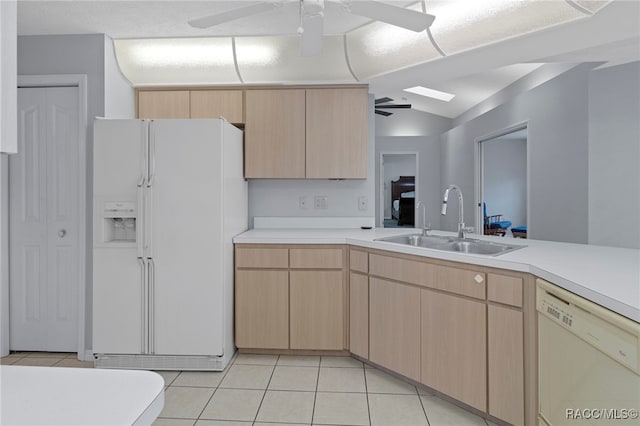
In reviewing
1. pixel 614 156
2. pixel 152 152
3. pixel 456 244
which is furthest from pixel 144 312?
pixel 614 156

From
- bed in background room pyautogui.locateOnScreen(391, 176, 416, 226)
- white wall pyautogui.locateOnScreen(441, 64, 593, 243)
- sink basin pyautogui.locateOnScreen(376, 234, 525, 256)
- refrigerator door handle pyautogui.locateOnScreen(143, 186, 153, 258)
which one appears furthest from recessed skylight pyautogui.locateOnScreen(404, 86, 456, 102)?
refrigerator door handle pyautogui.locateOnScreen(143, 186, 153, 258)

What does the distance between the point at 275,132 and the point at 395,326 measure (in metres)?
1.87

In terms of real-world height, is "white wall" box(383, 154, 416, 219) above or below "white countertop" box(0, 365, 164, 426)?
above

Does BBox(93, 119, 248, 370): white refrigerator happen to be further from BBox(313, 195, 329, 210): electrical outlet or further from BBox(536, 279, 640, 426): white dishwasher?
BBox(536, 279, 640, 426): white dishwasher

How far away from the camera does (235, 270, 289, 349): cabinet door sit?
9.16ft

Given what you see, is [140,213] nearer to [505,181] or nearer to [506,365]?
[506,365]

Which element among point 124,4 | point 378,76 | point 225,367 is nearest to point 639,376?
point 225,367

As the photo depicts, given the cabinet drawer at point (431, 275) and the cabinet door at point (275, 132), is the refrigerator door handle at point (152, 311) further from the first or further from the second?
the cabinet drawer at point (431, 275)

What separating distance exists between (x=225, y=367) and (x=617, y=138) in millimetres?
3297

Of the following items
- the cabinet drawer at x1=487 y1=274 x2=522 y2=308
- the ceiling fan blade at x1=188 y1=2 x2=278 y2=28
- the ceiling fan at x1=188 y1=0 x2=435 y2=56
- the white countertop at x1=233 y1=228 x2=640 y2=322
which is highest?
the ceiling fan blade at x1=188 y1=2 x2=278 y2=28

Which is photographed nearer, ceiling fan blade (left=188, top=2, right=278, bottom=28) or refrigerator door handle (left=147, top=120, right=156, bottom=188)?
ceiling fan blade (left=188, top=2, right=278, bottom=28)

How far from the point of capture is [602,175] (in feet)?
9.06

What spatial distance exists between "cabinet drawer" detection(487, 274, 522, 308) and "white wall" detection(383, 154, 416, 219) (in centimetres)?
512

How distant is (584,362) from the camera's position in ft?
4.46
